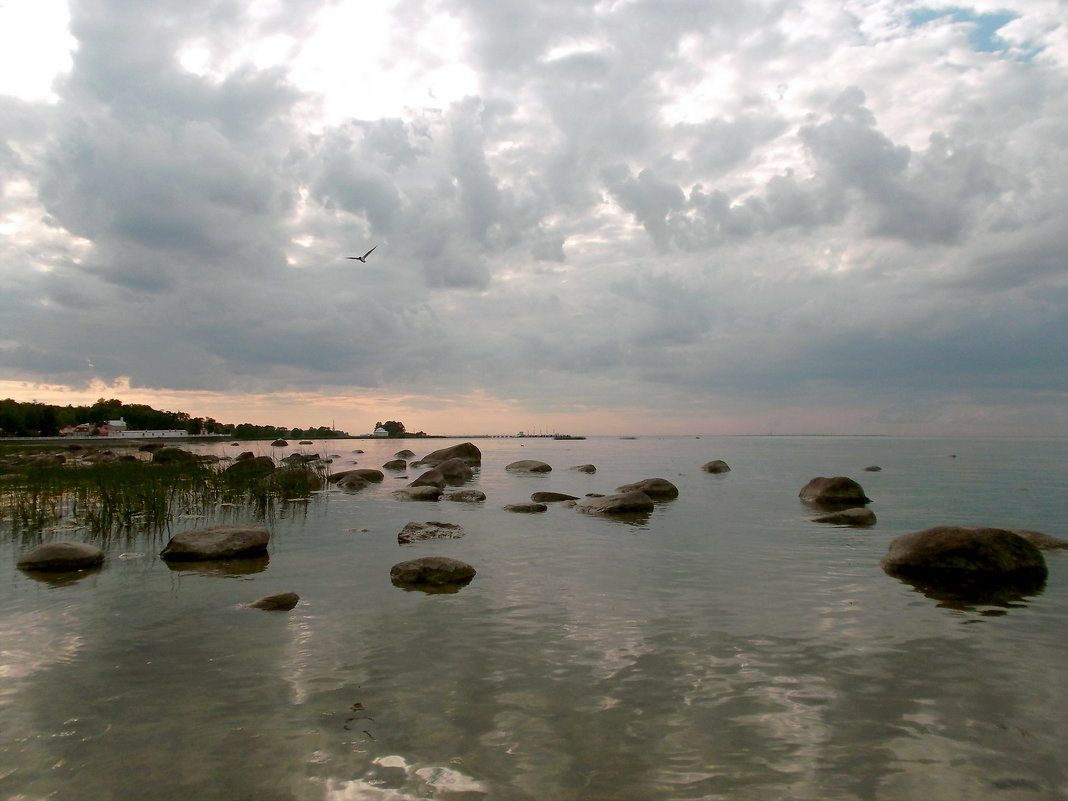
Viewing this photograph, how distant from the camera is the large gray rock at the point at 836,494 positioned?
959 inches

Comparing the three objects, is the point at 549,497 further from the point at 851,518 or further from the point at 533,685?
the point at 533,685

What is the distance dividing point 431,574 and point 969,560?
1048cm

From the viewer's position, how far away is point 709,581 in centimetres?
1162

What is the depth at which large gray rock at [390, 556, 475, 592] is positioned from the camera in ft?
36.9

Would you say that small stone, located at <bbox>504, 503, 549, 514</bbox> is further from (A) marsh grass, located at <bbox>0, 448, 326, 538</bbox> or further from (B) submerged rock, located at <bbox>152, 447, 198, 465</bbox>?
(B) submerged rock, located at <bbox>152, 447, 198, 465</bbox>

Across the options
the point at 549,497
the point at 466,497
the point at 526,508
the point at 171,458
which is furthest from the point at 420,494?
the point at 171,458

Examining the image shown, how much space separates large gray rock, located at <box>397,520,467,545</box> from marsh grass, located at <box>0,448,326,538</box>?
596 centimetres

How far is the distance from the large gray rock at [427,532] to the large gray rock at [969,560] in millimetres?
10304

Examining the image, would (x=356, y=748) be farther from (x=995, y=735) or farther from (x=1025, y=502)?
(x=1025, y=502)

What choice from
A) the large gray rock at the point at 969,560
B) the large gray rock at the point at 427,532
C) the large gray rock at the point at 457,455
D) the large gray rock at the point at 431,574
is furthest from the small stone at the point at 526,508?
the large gray rock at the point at 457,455

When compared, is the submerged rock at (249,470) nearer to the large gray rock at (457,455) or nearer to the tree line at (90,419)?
the large gray rock at (457,455)

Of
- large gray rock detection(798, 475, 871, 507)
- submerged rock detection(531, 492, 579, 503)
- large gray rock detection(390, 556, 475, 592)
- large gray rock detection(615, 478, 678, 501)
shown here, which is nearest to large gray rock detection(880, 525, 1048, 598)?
large gray rock detection(390, 556, 475, 592)

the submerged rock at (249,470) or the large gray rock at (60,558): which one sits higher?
the submerged rock at (249,470)

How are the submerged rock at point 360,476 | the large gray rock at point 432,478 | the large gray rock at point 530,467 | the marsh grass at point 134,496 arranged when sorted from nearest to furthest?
the marsh grass at point 134,496
the large gray rock at point 432,478
the submerged rock at point 360,476
the large gray rock at point 530,467
